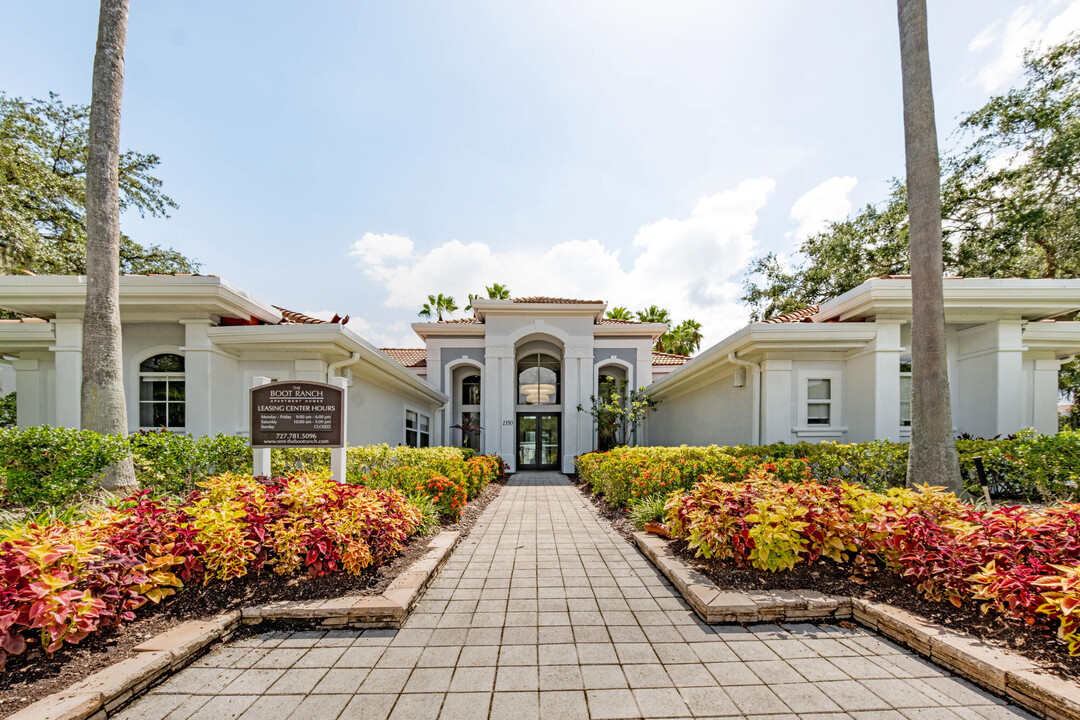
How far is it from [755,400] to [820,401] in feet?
4.43

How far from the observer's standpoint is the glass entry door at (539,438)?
57.1 feet

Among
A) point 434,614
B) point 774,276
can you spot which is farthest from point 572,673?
point 774,276

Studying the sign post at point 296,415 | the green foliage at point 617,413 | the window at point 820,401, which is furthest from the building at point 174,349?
the window at point 820,401

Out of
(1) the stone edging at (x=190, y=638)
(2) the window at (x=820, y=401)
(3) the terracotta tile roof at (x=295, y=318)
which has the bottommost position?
(1) the stone edging at (x=190, y=638)

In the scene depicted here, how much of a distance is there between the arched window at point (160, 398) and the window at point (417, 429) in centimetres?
610

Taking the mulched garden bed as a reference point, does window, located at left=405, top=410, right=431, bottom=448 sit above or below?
below

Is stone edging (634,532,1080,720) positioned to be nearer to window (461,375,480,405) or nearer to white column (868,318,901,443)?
white column (868,318,901,443)

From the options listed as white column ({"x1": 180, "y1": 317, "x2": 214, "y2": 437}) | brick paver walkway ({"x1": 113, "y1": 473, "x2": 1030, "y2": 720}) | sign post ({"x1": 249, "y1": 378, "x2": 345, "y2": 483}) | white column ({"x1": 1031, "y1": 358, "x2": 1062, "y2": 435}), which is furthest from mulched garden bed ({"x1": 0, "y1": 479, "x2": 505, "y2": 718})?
white column ({"x1": 1031, "y1": 358, "x2": 1062, "y2": 435})

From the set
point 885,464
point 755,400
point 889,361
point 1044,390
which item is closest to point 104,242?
point 755,400

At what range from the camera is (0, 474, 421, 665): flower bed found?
2.66m

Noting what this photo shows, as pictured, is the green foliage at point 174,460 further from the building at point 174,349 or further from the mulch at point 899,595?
the mulch at point 899,595

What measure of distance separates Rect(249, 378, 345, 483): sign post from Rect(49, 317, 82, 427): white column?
6608 mm

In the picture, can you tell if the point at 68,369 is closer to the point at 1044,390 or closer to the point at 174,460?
the point at 174,460

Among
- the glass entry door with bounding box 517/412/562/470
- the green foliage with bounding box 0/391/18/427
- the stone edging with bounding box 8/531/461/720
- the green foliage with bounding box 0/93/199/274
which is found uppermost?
the green foliage with bounding box 0/93/199/274
